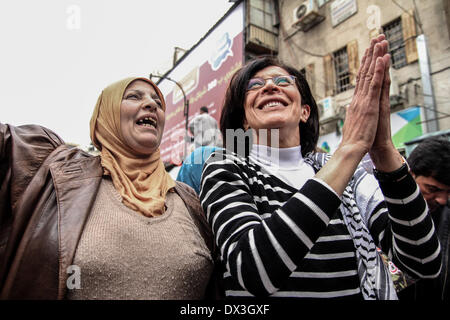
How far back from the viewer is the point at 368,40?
1030 centimetres

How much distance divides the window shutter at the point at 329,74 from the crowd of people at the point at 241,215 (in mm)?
10757

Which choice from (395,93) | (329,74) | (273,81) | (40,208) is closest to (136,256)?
(40,208)

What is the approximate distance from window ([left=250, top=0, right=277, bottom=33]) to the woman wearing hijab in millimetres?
14410

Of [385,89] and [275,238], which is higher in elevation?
[385,89]

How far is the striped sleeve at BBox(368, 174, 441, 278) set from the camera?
119 cm

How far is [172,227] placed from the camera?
4.63ft

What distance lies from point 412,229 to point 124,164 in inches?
57.3

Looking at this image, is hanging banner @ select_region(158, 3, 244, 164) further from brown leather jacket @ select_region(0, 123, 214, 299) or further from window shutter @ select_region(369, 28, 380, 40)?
brown leather jacket @ select_region(0, 123, 214, 299)

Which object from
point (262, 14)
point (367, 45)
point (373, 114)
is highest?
point (262, 14)

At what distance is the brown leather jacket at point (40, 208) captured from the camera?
1117mm

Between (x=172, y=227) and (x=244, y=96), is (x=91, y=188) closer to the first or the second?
(x=172, y=227)

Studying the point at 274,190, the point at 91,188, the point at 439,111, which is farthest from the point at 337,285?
the point at 439,111

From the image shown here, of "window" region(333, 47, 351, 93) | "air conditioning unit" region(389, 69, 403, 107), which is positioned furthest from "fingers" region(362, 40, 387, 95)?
"window" region(333, 47, 351, 93)

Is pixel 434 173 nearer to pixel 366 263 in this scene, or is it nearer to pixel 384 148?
pixel 384 148
